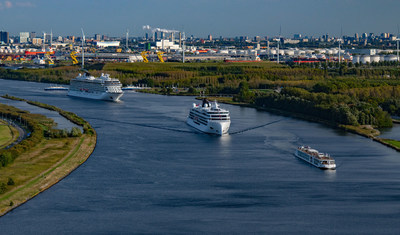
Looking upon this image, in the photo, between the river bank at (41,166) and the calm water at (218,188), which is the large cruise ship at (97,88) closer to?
the calm water at (218,188)

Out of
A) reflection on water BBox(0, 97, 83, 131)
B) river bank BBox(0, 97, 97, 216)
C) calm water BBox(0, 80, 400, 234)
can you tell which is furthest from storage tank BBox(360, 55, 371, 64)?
river bank BBox(0, 97, 97, 216)

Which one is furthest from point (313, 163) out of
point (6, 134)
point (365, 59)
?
point (365, 59)

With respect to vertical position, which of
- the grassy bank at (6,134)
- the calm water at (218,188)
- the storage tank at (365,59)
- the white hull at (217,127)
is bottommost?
the calm water at (218,188)

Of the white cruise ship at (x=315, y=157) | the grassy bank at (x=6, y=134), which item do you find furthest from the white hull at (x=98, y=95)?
the white cruise ship at (x=315, y=157)

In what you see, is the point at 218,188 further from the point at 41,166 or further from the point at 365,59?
the point at 365,59

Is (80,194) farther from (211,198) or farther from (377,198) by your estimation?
(377,198)

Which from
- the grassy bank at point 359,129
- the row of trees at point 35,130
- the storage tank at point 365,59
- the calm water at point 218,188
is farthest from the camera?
the storage tank at point 365,59

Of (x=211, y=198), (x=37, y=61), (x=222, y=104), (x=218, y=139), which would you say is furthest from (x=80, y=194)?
(x=37, y=61)
